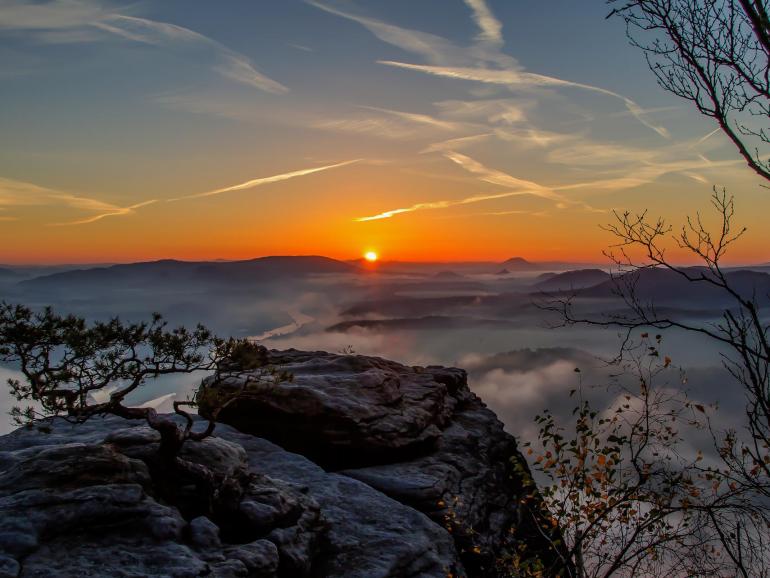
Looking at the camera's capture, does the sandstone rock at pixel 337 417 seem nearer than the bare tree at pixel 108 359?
No

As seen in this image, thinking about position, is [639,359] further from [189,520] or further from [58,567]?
[58,567]

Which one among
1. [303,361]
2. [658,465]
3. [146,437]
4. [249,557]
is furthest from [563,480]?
[303,361]

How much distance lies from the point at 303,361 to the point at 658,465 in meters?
18.4

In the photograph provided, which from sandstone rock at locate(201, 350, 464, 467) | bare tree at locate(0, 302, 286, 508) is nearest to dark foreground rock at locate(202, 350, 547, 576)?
sandstone rock at locate(201, 350, 464, 467)

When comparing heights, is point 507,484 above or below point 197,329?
below

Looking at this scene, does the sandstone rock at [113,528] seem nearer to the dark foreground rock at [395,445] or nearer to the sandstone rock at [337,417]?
the dark foreground rock at [395,445]

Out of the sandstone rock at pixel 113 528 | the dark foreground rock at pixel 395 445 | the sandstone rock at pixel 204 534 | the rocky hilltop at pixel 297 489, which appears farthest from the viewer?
the dark foreground rock at pixel 395 445

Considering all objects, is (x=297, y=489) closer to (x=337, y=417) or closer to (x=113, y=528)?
(x=337, y=417)

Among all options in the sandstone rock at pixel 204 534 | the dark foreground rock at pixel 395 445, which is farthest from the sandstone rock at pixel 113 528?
the dark foreground rock at pixel 395 445

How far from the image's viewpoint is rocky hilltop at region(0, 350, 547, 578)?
10914 mm

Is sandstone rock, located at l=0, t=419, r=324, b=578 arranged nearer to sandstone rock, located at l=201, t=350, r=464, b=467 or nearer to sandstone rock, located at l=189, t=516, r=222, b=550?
sandstone rock, located at l=189, t=516, r=222, b=550

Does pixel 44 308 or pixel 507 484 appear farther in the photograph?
pixel 507 484

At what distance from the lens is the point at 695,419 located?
42.2 feet

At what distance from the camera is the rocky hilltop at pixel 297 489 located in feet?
35.8
